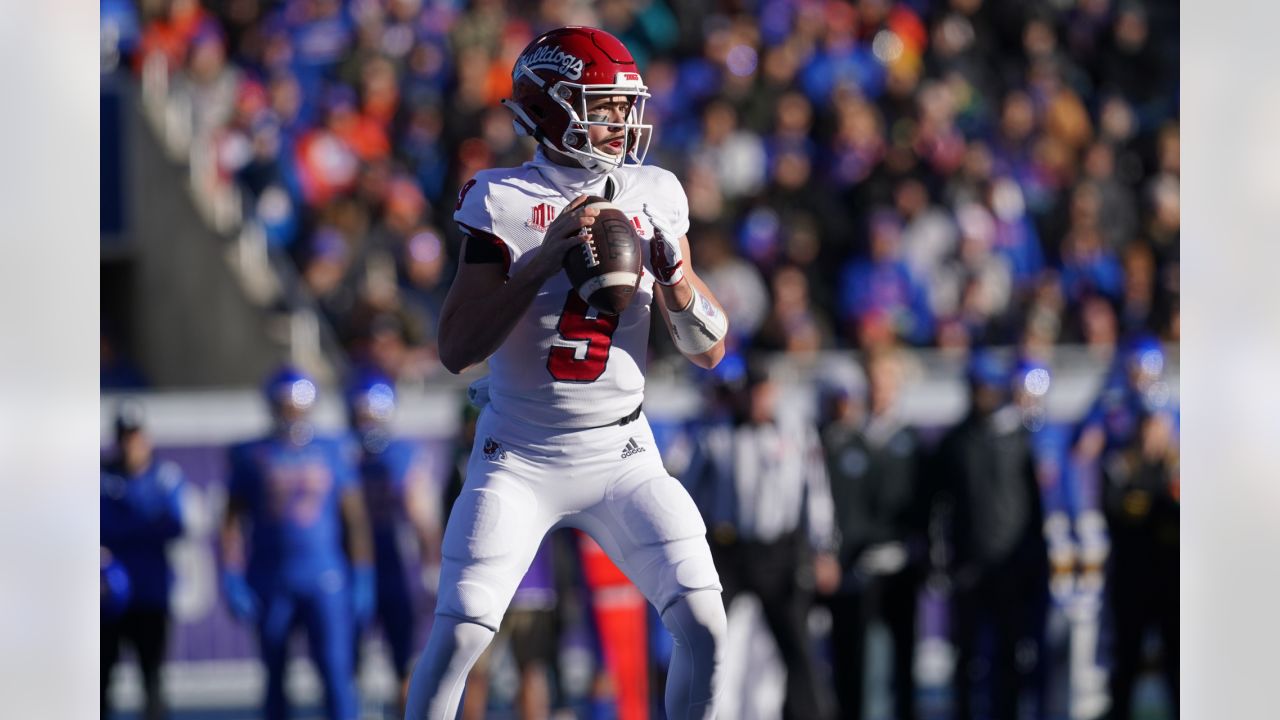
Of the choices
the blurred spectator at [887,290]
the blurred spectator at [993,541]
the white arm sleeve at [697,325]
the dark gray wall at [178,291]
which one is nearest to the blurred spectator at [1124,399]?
the blurred spectator at [993,541]

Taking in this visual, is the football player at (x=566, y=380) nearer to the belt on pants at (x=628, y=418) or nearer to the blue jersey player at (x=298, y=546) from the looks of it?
the belt on pants at (x=628, y=418)

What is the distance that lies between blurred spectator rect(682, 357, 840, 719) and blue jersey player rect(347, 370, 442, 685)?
113cm

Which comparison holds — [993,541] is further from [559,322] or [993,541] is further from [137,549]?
[137,549]

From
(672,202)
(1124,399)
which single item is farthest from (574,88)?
(1124,399)

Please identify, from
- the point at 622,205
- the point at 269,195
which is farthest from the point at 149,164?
the point at 622,205

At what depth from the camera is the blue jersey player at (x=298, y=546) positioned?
645 centimetres

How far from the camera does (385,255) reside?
28.1 feet

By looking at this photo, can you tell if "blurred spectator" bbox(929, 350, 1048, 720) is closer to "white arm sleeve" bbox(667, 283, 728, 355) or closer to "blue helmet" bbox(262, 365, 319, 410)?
"blue helmet" bbox(262, 365, 319, 410)

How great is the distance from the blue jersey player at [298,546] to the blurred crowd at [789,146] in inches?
27.3
